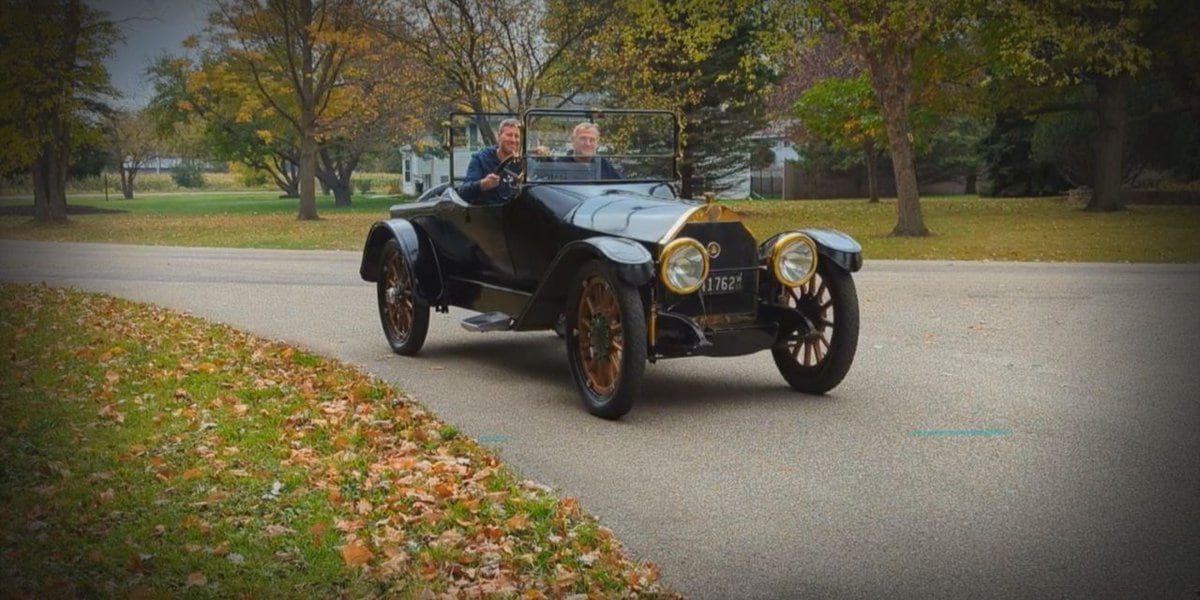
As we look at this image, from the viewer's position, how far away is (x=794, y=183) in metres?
52.6

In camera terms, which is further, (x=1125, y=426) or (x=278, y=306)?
(x=278, y=306)

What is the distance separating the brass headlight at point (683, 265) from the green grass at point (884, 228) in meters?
1.88

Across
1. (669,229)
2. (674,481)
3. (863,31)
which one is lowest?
(674,481)

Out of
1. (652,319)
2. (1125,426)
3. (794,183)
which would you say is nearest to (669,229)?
(652,319)

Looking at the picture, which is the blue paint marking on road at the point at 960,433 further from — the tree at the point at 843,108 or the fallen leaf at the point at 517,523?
the tree at the point at 843,108

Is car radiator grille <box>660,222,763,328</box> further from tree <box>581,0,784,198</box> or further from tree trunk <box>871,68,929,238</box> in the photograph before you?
tree <box>581,0,784,198</box>

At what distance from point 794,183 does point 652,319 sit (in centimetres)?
4704

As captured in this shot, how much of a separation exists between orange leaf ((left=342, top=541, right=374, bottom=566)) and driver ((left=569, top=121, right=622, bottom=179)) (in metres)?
4.28

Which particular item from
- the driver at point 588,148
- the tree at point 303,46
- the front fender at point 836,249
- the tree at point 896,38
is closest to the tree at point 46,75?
the front fender at point 836,249

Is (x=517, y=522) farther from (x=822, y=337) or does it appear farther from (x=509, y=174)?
(x=509, y=174)

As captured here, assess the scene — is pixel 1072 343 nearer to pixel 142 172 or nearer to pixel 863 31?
pixel 142 172

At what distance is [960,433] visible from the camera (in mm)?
6047

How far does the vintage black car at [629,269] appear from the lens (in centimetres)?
646

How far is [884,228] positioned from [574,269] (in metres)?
20.1
